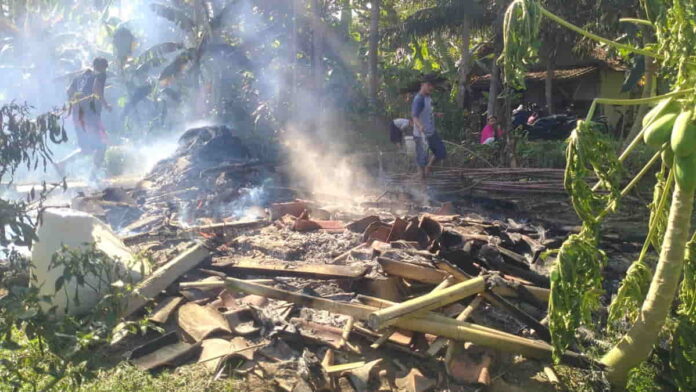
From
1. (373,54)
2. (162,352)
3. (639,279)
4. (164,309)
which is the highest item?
(373,54)

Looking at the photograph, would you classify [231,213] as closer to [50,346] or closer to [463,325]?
[463,325]

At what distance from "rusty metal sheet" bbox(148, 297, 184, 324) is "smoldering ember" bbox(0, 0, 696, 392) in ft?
0.08

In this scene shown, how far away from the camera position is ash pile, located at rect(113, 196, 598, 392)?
13.2 feet

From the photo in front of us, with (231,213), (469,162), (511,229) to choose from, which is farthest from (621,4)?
(231,213)

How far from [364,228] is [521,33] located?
14.8 ft

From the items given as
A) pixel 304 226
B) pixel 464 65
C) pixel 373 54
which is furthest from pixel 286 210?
pixel 464 65

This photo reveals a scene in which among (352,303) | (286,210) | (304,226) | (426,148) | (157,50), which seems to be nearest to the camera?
(352,303)

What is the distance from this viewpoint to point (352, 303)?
14.9 feet

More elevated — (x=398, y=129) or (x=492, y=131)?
(x=398, y=129)

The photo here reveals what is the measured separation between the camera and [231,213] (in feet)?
31.0

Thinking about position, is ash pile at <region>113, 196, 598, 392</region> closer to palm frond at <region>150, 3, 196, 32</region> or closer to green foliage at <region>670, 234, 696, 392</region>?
green foliage at <region>670, 234, 696, 392</region>

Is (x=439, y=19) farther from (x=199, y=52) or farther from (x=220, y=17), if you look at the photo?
(x=199, y=52)

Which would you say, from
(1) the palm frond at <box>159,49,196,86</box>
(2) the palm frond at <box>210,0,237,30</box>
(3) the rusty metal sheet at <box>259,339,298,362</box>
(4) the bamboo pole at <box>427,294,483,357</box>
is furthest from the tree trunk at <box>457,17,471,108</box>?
(3) the rusty metal sheet at <box>259,339,298,362</box>

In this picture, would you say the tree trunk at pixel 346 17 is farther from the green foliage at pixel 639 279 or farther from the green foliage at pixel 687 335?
the green foliage at pixel 687 335
